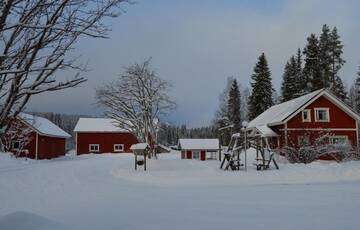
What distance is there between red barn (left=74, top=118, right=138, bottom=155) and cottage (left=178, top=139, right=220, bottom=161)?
18.1 m

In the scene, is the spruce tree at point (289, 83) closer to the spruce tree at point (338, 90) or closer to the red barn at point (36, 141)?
the spruce tree at point (338, 90)

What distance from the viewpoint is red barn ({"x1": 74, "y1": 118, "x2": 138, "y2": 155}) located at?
5366 centimetres

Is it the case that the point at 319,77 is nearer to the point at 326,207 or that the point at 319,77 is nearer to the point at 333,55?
the point at 333,55

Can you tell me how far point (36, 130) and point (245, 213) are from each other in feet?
112

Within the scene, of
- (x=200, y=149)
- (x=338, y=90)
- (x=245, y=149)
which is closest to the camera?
(x=245, y=149)

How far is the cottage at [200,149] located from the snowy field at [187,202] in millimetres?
18705

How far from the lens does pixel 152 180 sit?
55.5 ft

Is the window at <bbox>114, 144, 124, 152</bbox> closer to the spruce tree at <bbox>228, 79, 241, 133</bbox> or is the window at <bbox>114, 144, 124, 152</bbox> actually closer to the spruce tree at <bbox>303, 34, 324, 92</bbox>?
the spruce tree at <bbox>228, 79, 241, 133</bbox>

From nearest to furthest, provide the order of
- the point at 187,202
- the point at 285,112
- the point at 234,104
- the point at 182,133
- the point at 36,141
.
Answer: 1. the point at 187,202
2. the point at 285,112
3. the point at 36,141
4. the point at 234,104
5. the point at 182,133

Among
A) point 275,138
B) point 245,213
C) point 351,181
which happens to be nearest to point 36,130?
point 275,138

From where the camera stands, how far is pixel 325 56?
4988 centimetres

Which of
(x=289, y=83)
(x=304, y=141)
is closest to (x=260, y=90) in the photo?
(x=289, y=83)

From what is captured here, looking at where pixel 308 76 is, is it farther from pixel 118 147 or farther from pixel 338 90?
pixel 118 147

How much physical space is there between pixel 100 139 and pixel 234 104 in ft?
68.4
